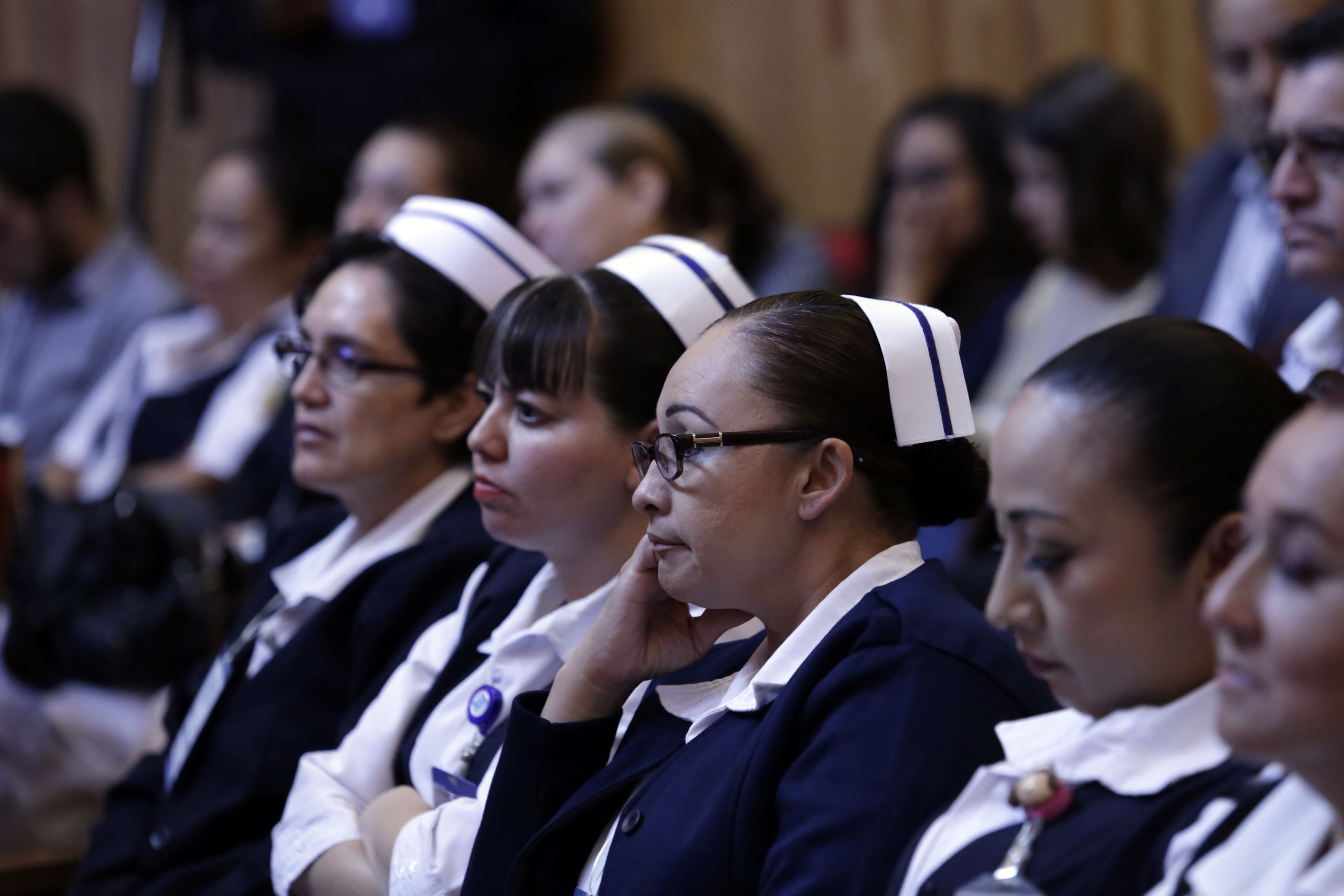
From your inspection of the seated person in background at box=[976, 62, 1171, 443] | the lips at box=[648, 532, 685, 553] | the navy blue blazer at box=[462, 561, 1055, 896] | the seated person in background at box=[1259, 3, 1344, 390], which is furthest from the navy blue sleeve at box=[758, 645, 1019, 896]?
the seated person in background at box=[976, 62, 1171, 443]

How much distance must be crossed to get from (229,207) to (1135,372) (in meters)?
3.58

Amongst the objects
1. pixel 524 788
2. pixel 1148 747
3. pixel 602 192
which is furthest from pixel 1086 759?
pixel 602 192

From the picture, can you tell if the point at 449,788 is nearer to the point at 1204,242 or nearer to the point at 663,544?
the point at 663,544

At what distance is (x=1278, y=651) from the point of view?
98cm

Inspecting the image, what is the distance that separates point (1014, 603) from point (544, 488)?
0.83 meters

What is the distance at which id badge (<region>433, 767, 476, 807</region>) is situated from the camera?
6.19ft

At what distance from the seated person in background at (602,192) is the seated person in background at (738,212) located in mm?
138

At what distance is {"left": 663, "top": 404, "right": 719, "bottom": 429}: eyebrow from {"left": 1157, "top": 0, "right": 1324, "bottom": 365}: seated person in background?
1329 millimetres

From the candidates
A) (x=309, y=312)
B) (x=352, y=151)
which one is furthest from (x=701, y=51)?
(x=309, y=312)

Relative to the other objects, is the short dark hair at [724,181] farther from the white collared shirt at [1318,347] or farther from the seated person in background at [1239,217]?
the white collared shirt at [1318,347]

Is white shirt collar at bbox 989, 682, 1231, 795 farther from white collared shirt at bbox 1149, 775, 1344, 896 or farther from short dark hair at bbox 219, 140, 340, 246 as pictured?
short dark hair at bbox 219, 140, 340, 246

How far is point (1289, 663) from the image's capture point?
98cm

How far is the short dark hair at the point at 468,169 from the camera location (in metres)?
3.77

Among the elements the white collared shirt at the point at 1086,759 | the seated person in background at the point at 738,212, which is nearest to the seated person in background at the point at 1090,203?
the seated person in background at the point at 738,212
